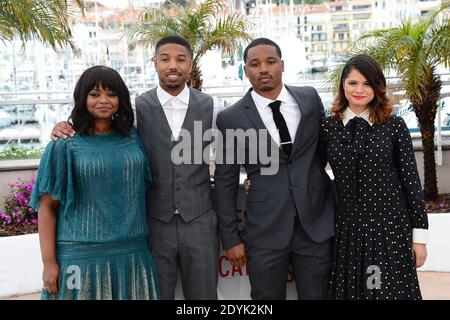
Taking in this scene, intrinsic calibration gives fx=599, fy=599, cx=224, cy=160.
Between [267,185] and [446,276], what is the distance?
132 inches

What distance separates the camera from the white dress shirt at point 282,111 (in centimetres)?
349

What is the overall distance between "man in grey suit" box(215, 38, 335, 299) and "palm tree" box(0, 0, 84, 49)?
10.5 feet

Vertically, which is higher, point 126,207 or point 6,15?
point 6,15

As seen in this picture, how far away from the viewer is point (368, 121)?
11.1 ft

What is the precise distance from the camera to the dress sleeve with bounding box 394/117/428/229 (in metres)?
3.29

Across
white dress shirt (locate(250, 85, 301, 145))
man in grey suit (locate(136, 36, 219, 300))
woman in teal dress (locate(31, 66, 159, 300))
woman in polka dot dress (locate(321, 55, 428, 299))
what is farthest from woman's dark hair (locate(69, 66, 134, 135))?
woman in polka dot dress (locate(321, 55, 428, 299))

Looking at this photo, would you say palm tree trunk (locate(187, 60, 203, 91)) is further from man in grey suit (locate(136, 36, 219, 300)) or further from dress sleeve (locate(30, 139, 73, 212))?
dress sleeve (locate(30, 139, 73, 212))

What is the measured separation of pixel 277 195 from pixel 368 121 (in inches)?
26.0

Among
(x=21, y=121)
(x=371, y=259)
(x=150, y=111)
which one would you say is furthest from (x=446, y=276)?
(x=21, y=121)

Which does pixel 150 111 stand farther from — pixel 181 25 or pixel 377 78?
pixel 181 25
